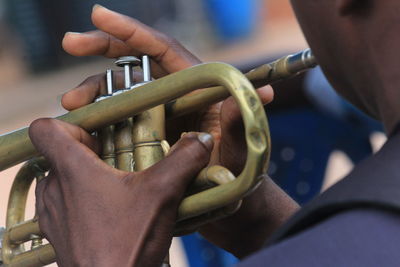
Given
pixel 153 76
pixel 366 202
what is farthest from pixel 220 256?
pixel 366 202

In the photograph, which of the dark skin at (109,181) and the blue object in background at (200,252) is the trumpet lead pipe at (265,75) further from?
the blue object in background at (200,252)

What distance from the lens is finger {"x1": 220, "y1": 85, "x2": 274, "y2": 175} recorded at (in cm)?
163

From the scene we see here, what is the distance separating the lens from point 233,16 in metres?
8.00

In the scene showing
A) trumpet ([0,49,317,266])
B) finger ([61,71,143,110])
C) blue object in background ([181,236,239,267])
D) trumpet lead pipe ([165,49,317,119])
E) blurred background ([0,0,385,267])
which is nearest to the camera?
trumpet ([0,49,317,266])

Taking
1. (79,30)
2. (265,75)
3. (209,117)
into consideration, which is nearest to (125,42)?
(209,117)

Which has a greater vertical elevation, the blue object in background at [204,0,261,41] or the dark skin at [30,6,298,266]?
the dark skin at [30,6,298,266]

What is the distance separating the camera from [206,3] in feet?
25.6

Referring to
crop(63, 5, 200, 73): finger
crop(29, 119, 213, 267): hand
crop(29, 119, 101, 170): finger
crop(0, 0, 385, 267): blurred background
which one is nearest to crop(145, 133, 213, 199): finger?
crop(29, 119, 213, 267): hand

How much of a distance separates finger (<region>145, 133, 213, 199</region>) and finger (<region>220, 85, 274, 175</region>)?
0.97 feet

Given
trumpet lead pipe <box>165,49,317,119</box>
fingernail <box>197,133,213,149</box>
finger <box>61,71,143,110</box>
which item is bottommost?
trumpet lead pipe <box>165,49,317,119</box>

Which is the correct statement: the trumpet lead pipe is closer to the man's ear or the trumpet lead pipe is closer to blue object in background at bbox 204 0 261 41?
the man's ear

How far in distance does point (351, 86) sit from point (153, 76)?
0.57 metres

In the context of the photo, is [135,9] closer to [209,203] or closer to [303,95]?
[303,95]

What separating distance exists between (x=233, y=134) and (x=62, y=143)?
0.35 m
